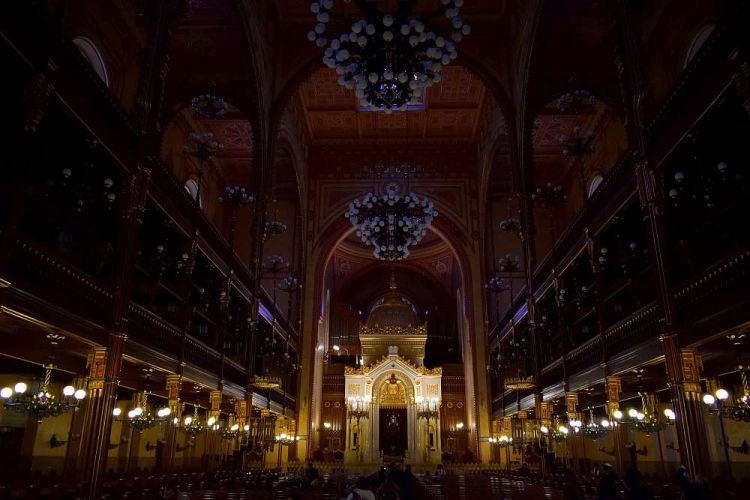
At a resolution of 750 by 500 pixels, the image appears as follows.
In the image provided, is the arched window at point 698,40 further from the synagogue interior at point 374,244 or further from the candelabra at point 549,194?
the candelabra at point 549,194

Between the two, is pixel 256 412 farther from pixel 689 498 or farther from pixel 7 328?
pixel 689 498

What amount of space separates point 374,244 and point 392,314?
17105 millimetres

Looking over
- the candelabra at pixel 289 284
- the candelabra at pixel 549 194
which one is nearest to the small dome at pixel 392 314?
the candelabra at pixel 289 284

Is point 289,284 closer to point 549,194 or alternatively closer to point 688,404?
point 549,194

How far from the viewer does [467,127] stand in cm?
2967

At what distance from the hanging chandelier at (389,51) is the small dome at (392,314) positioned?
85.2 feet

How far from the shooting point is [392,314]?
122 ft

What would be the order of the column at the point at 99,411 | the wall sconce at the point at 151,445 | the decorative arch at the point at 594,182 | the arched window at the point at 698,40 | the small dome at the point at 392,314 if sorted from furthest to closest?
the small dome at the point at 392,314
the decorative arch at the point at 594,182
the wall sconce at the point at 151,445
the arched window at the point at 698,40
the column at the point at 99,411

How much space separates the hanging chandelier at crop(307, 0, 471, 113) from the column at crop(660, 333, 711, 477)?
7256 mm

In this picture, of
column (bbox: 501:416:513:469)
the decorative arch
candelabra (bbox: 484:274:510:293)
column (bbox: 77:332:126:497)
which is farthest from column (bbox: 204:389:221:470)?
the decorative arch

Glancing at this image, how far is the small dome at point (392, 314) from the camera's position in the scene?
121ft

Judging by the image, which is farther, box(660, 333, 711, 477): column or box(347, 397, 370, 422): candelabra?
box(347, 397, 370, 422): candelabra

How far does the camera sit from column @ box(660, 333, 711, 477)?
8.88 metres

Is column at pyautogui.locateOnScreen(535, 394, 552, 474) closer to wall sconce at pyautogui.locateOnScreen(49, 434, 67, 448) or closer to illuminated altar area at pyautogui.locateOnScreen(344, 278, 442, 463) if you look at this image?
illuminated altar area at pyautogui.locateOnScreen(344, 278, 442, 463)
